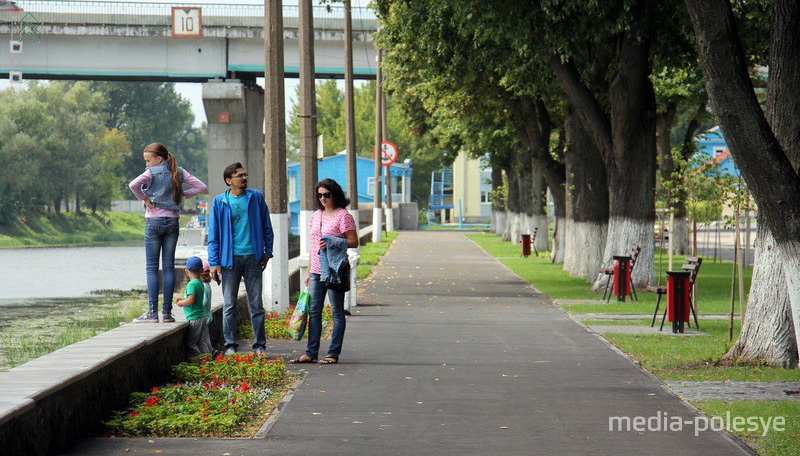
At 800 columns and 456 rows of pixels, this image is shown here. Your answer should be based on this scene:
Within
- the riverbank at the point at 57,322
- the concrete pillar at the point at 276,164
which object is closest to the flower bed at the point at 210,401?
the concrete pillar at the point at 276,164

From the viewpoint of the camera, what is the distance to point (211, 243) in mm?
12734

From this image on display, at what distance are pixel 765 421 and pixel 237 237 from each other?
5502mm

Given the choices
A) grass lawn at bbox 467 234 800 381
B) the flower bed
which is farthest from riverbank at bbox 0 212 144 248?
the flower bed

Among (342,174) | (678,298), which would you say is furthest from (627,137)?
(342,174)

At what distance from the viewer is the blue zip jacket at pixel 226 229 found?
12.8m

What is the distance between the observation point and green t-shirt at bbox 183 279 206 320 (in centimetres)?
1227

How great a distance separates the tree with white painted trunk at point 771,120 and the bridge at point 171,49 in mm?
36909

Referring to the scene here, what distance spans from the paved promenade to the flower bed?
0.78 feet

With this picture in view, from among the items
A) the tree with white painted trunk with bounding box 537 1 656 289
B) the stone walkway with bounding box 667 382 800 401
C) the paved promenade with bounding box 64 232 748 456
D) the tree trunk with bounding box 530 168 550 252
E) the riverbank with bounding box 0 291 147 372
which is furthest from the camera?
the tree trunk with bounding box 530 168 550 252

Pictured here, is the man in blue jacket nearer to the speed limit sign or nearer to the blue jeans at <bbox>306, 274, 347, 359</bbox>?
the blue jeans at <bbox>306, 274, 347, 359</bbox>

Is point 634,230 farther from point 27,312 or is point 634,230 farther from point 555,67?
point 27,312

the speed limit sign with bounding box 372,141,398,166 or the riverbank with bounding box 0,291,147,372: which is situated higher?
the speed limit sign with bounding box 372,141,398,166

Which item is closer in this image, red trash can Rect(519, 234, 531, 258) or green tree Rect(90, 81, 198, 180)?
red trash can Rect(519, 234, 531, 258)

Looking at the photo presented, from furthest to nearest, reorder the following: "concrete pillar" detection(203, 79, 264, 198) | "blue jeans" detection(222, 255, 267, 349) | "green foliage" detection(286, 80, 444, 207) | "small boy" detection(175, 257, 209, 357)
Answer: "green foliage" detection(286, 80, 444, 207) → "concrete pillar" detection(203, 79, 264, 198) → "blue jeans" detection(222, 255, 267, 349) → "small boy" detection(175, 257, 209, 357)
